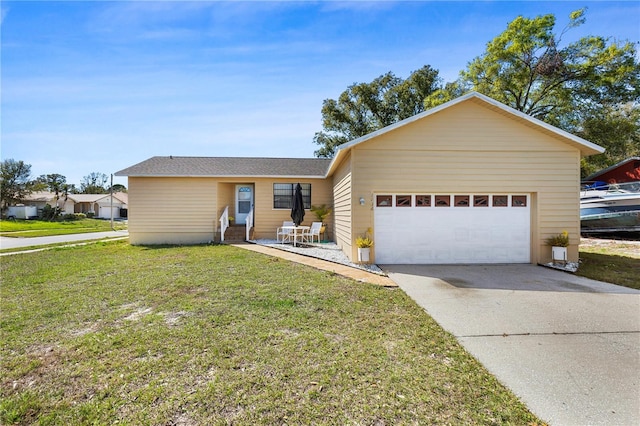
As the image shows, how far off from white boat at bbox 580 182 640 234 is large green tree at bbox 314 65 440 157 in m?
14.1

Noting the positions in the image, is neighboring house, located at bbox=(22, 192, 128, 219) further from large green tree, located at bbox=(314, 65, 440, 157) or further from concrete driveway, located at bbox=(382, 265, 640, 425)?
concrete driveway, located at bbox=(382, 265, 640, 425)

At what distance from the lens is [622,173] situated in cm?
1917

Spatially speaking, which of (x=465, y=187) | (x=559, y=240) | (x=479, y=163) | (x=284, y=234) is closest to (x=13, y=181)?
(x=284, y=234)

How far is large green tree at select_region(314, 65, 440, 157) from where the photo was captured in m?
24.3

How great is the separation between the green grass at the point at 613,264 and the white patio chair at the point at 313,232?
8.19 meters

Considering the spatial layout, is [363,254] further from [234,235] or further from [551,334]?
[234,235]

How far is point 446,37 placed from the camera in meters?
9.41

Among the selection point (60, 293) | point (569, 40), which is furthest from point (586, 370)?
point (569, 40)

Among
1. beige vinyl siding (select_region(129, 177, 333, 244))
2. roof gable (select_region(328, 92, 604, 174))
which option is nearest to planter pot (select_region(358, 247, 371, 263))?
roof gable (select_region(328, 92, 604, 174))

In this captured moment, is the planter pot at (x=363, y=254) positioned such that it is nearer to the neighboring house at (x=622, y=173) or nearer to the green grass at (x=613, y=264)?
the green grass at (x=613, y=264)

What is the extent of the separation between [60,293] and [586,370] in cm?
799

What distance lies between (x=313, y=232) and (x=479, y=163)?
654cm

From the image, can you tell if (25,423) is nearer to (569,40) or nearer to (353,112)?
(569,40)

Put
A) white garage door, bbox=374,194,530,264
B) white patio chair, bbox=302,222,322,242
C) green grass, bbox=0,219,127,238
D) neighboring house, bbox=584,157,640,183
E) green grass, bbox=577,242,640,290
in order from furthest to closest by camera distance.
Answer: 1. green grass, bbox=0,219,127,238
2. neighboring house, bbox=584,157,640,183
3. white patio chair, bbox=302,222,322,242
4. white garage door, bbox=374,194,530,264
5. green grass, bbox=577,242,640,290
